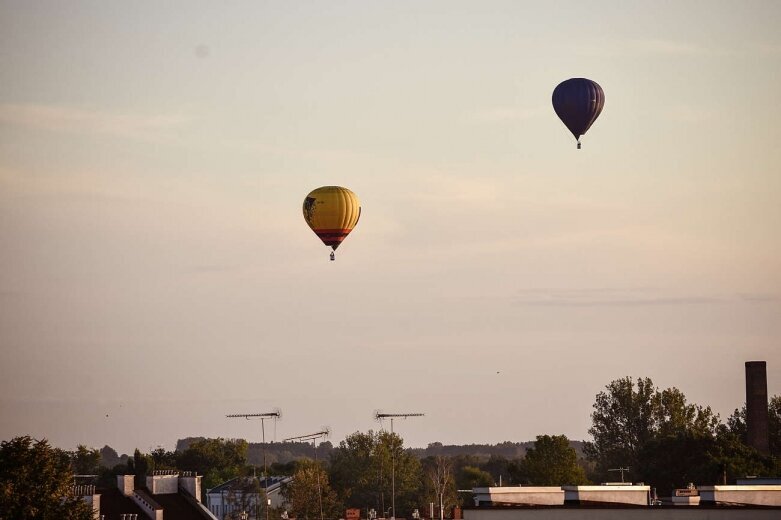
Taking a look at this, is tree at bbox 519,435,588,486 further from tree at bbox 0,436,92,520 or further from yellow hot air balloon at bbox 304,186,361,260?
tree at bbox 0,436,92,520

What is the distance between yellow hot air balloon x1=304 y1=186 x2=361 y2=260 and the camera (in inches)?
4995

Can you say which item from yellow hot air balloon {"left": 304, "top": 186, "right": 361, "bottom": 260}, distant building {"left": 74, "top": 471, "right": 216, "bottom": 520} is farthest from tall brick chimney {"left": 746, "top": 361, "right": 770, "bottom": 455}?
distant building {"left": 74, "top": 471, "right": 216, "bottom": 520}

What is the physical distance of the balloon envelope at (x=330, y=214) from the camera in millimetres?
126875

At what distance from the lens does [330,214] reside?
416 ft

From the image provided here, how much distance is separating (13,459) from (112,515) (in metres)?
27.2

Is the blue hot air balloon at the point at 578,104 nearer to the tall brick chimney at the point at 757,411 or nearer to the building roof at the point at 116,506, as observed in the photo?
the building roof at the point at 116,506

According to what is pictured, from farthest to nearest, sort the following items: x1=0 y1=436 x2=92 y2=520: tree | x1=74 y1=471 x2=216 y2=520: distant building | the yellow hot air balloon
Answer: the yellow hot air balloon → x1=74 y1=471 x2=216 y2=520: distant building → x1=0 y1=436 x2=92 y2=520: tree

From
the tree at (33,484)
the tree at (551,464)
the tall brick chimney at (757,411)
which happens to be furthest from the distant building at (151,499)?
the tall brick chimney at (757,411)

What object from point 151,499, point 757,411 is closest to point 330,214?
point 151,499

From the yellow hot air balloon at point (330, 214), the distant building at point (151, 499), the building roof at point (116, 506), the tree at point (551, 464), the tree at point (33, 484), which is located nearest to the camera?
the tree at point (33, 484)

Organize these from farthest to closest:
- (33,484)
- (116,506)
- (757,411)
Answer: (757,411) < (116,506) < (33,484)

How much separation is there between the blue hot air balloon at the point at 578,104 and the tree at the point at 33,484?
56.1m

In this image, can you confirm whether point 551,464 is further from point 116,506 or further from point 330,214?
A: point 116,506

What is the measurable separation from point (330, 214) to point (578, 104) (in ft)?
73.1
